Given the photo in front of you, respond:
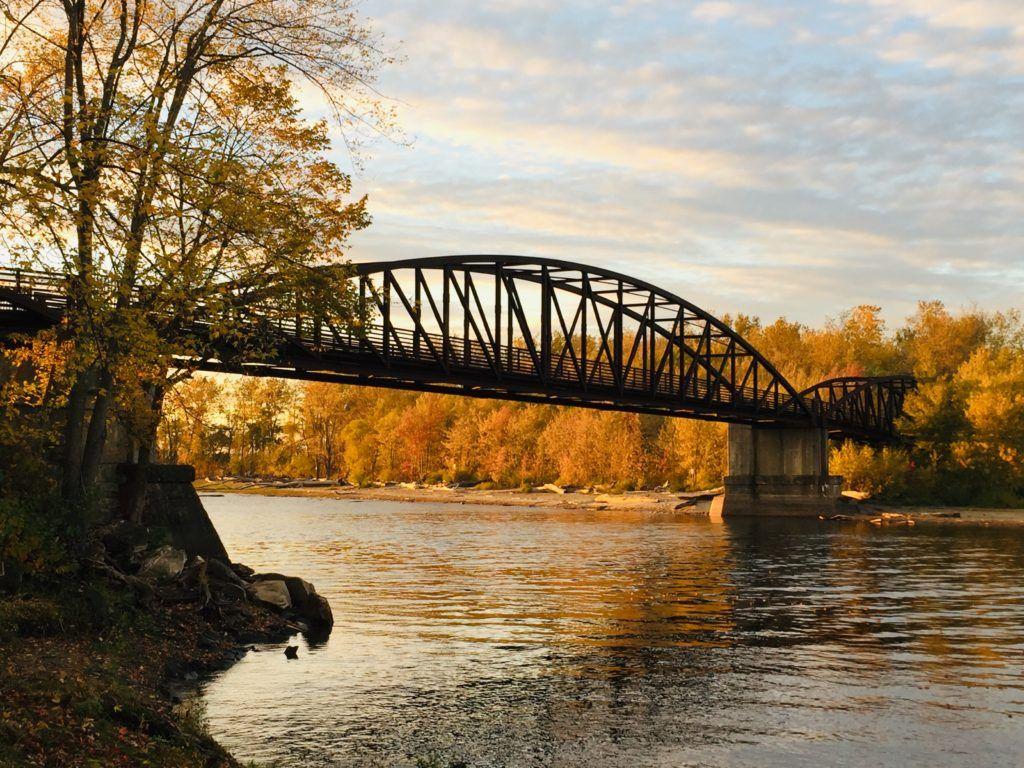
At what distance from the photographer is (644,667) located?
22.4 m

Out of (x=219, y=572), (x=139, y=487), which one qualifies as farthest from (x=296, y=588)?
(x=139, y=487)

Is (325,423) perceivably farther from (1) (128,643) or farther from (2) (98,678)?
(2) (98,678)

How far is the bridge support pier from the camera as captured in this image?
9188cm

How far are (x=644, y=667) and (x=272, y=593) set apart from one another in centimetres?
1094

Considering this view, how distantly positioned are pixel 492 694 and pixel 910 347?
431 ft

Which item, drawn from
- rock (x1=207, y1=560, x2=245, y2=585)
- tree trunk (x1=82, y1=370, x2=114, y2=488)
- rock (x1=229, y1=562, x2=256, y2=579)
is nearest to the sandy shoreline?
rock (x1=229, y1=562, x2=256, y2=579)

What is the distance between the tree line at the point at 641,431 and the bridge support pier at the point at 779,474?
643 centimetres

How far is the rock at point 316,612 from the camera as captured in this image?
88.7ft

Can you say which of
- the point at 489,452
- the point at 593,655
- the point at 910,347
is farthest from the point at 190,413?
the point at 910,347

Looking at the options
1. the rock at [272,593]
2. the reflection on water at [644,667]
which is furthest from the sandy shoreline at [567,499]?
the rock at [272,593]

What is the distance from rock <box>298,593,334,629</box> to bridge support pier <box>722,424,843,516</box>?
69114mm

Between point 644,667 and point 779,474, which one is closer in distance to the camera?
point 644,667

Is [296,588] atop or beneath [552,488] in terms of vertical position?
atop

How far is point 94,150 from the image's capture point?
16703 mm
